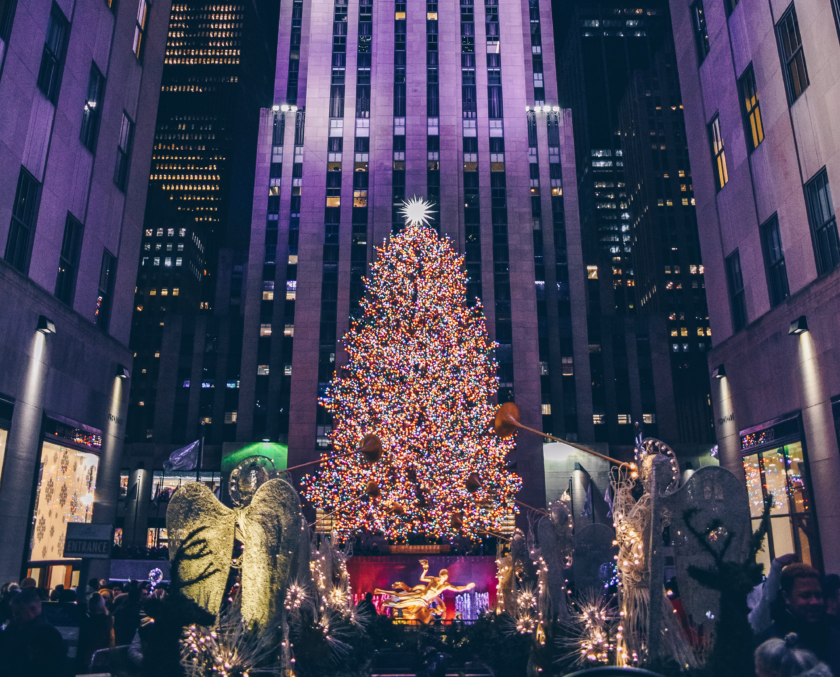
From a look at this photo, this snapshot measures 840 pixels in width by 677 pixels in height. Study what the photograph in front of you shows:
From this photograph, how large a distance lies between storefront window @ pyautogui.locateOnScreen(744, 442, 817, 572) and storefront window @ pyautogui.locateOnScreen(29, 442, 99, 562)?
19.1 metres

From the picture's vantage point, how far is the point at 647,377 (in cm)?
6144

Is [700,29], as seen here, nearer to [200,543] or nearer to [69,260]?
[69,260]

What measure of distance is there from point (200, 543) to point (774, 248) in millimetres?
18273

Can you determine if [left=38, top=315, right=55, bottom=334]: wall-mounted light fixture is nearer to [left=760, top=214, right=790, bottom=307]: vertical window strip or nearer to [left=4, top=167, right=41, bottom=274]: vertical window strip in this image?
[left=4, top=167, right=41, bottom=274]: vertical window strip

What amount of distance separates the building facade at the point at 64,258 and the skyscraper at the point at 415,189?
84.9 ft

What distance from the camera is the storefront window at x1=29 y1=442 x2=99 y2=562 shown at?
17.2 metres

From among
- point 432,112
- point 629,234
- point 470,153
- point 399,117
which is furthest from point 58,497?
point 629,234

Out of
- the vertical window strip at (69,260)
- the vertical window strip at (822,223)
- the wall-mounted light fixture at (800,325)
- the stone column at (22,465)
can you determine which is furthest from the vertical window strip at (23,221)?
the vertical window strip at (822,223)

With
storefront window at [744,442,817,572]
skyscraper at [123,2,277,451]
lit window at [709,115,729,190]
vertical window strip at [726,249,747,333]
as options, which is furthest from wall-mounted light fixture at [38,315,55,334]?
skyscraper at [123,2,277,451]

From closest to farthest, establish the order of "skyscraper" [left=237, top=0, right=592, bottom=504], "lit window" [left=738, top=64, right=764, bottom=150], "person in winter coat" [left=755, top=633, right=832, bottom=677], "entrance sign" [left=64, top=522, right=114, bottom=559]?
"person in winter coat" [left=755, top=633, right=832, bottom=677], "entrance sign" [left=64, top=522, right=114, bottom=559], "lit window" [left=738, top=64, right=764, bottom=150], "skyscraper" [left=237, top=0, right=592, bottom=504]

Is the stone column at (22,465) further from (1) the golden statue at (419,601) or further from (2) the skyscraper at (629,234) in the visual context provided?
(2) the skyscraper at (629,234)

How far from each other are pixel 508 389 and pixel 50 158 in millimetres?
36238

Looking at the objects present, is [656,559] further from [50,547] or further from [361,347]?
[361,347]

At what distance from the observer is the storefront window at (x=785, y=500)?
1616 cm
